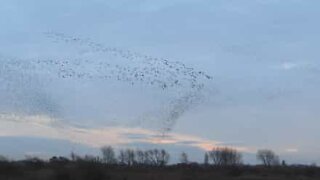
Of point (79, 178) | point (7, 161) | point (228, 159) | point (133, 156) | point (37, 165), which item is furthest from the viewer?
point (228, 159)

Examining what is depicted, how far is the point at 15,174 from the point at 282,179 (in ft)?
87.4

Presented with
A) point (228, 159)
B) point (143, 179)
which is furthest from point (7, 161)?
point (228, 159)

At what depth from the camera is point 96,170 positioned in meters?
55.2

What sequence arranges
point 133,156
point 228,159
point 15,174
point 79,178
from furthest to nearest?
point 228,159
point 133,156
point 15,174
point 79,178

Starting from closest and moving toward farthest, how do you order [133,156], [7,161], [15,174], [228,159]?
[15,174] → [7,161] → [133,156] → [228,159]

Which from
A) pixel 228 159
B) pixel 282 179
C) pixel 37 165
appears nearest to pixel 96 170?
pixel 282 179

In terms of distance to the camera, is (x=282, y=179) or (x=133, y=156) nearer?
(x=282, y=179)

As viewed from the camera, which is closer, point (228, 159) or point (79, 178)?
point (79, 178)

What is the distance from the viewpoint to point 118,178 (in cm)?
5725

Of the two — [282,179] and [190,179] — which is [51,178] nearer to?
[190,179]

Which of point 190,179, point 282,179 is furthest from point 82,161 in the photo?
point 282,179

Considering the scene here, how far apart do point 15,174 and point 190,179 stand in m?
15.8

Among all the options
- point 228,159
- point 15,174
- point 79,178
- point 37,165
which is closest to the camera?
point 79,178

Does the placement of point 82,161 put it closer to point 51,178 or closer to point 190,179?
point 51,178
